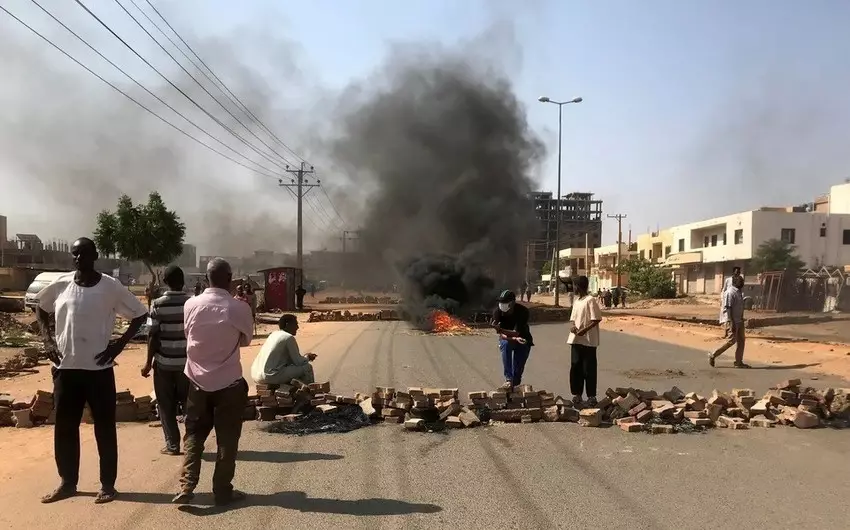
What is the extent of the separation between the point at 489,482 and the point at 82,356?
2937mm

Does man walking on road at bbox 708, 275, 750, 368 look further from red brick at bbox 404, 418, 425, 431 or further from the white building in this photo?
the white building

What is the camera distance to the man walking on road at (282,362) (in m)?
6.54

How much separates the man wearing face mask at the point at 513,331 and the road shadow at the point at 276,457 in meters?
2.86

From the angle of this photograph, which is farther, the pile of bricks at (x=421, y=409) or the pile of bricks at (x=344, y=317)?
the pile of bricks at (x=344, y=317)

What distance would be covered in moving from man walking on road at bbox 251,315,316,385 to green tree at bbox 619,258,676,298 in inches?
1662

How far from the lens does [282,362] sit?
6621mm

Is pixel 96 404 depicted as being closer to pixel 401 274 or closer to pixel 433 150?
pixel 401 274

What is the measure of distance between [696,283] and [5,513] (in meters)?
53.6

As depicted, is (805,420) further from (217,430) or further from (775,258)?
(775,258)

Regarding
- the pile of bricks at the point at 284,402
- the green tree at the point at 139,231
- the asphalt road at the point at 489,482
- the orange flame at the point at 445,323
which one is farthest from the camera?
the green tree at the point at 139,231

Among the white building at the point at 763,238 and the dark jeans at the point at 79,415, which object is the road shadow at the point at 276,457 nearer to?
the dark jeans at the point at 79,415

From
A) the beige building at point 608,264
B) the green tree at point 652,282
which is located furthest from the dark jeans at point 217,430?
the beige building at point 608,264

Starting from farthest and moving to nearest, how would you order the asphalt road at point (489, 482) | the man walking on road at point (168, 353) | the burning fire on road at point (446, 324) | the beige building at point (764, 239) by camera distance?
the beige building at point (764, 239), the burning fire on road at point (446, 324), the man walking on road at point (168, 353), the asphalt road at point (489, 482)

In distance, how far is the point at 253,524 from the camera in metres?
3.78
